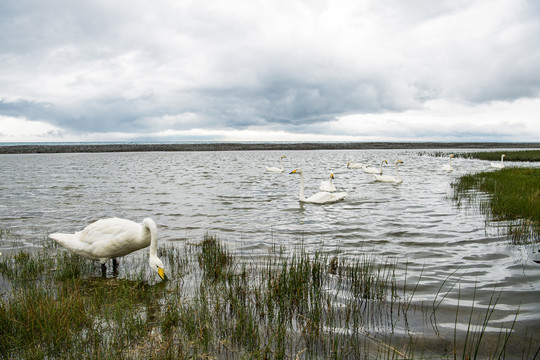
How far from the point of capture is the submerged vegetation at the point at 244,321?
3820 mm

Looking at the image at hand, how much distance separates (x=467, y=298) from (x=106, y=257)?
6126 mm

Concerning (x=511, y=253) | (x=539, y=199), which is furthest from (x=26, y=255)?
(x=539, y=199)

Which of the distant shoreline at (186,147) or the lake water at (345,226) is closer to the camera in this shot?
the lake water at (345,226)

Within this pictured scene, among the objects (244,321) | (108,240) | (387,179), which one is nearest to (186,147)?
(387,179)

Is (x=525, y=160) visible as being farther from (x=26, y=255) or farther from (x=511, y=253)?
(x=26, y=255)

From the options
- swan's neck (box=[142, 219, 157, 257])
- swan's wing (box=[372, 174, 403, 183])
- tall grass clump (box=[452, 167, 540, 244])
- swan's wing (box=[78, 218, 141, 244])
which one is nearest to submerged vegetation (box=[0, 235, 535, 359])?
swan's neck (box=[142, 219, 157, 257])

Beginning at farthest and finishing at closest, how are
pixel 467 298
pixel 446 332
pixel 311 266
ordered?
pixel 311 266 < pixel 467 298 < pixel 446 332

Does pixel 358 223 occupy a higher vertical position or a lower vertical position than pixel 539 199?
lower

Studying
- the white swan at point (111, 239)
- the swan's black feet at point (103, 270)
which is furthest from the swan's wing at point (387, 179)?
the swan's black feet at point (103, 270)

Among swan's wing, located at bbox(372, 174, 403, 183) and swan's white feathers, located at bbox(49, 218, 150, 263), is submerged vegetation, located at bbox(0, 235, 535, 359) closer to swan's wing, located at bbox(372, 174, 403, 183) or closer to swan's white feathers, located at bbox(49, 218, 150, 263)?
swan's white feathers, located at bbox(49, 218, 150, 263)

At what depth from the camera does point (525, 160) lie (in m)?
39.1

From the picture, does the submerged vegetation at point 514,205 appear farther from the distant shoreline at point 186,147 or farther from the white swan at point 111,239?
the distant shoreline at point 186,147

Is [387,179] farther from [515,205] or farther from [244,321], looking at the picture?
[244,321]

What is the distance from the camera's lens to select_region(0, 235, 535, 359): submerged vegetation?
382 centimetres
